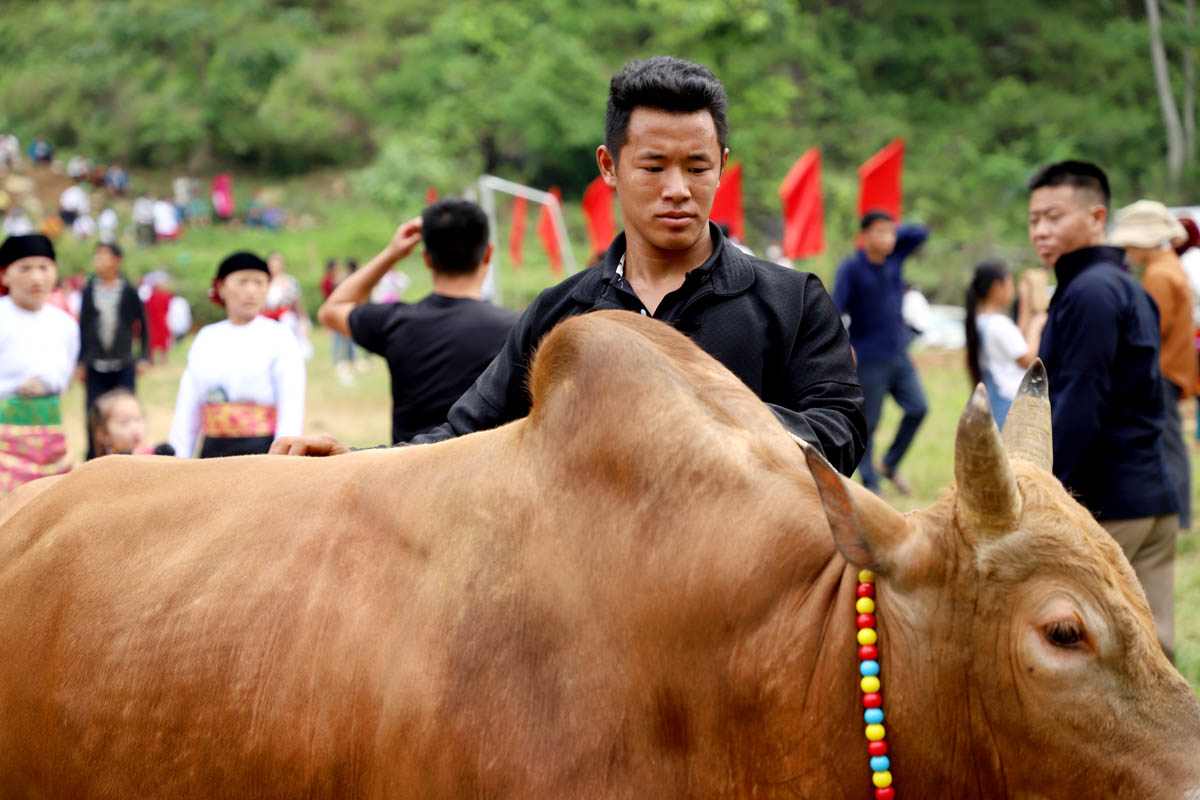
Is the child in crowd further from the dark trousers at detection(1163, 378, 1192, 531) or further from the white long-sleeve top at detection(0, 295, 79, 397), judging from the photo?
the dark trousers at detection(1163, 378, 1192, 531)

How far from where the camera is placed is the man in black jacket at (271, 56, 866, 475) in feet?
8.82

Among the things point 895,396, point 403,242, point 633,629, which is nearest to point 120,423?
point 403,242

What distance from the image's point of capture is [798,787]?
2.08 metres

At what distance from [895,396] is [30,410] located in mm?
6561

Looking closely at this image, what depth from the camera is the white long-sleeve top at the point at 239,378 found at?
19.6 feet

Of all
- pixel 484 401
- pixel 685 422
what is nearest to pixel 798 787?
pixel 685 422

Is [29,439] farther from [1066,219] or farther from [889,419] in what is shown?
[889,419]

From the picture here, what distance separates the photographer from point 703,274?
2.77m

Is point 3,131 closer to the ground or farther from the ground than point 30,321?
farther from the ground

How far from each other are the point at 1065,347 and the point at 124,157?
1954 inches

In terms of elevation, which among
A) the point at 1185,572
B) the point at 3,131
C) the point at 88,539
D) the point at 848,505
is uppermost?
the point at 3,131

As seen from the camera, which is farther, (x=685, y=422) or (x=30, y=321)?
(x=30, y=321)

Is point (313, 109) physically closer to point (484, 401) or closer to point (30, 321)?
point (30, 321)

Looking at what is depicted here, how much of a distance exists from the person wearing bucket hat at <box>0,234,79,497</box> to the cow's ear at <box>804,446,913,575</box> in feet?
19.2
